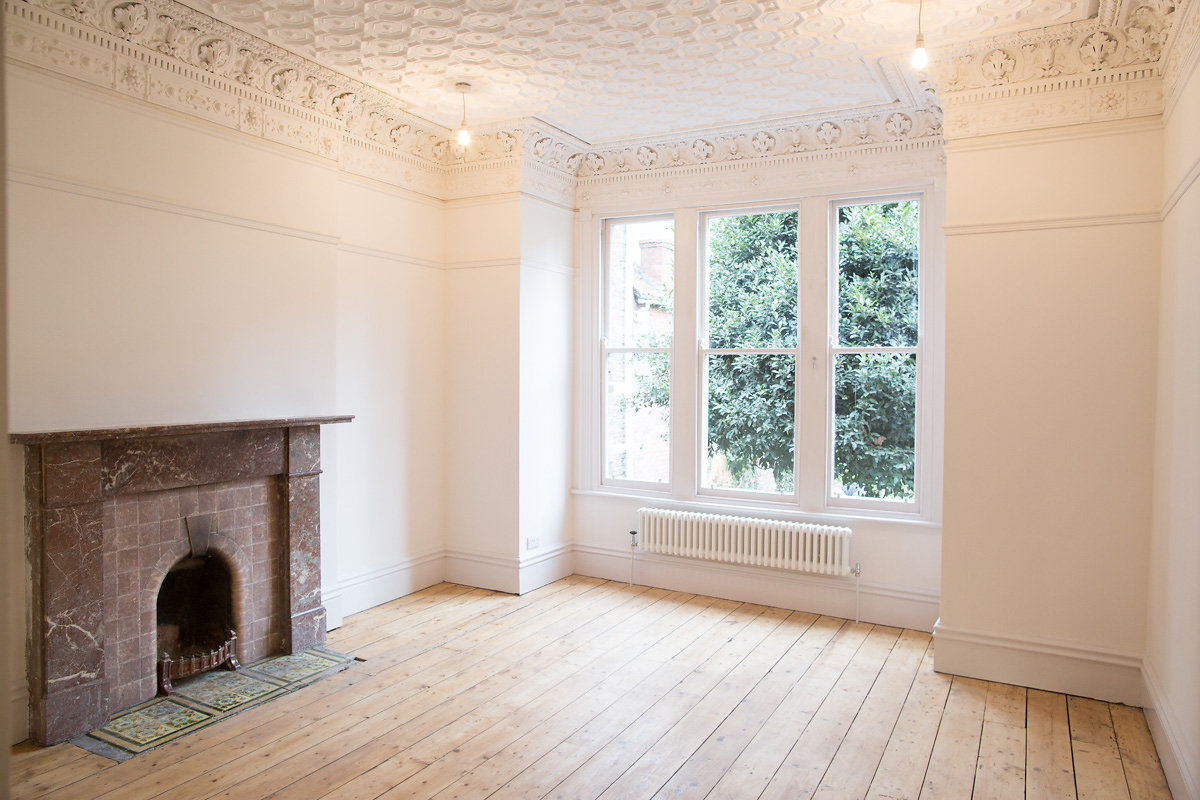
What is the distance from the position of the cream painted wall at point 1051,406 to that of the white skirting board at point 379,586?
323cm

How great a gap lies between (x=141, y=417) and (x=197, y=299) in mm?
628

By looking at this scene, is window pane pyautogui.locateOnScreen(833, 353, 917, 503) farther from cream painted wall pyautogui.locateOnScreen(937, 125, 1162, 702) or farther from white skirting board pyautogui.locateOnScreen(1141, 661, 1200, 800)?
white skirting board pyautogui.locateOnScreen(1141, 661, 1200, 800)

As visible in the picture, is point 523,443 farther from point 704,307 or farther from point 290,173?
point 290,173

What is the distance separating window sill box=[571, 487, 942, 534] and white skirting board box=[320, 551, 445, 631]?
1.15 meters

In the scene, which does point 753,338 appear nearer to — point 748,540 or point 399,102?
point 748,540

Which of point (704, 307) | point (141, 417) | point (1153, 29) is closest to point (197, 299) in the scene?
point (141, 417)

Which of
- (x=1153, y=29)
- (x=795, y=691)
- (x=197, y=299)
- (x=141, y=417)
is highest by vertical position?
(x=1153, y=29)

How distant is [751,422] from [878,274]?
1236 mm

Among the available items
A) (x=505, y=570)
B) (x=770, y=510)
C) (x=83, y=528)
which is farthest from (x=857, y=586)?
(x=83, y=528)

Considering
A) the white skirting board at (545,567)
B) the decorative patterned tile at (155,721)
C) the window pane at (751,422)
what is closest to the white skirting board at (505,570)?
the white skirting board at (545,567)

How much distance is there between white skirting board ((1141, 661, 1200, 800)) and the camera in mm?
2605

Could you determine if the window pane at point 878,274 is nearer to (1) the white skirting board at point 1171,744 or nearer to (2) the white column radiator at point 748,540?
(2) the white column radiator at point 748,540

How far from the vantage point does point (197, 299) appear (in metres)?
3.86

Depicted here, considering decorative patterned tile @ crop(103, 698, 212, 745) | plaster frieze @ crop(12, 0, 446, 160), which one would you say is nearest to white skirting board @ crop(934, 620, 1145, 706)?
decorative patterned tile @ crop(103, 698, 212, 745)
